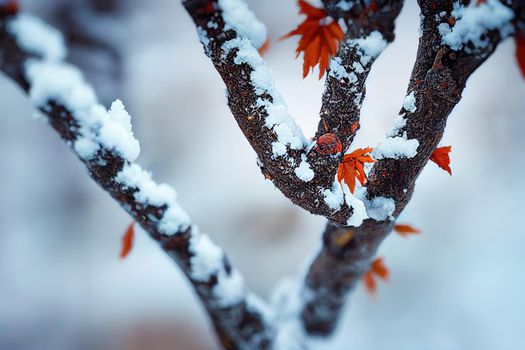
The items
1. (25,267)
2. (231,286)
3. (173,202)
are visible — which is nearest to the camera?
(173,202)

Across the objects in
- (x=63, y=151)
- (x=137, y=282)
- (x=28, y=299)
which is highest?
(x=63, y=151)

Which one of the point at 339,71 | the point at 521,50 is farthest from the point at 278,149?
the point at 521,50

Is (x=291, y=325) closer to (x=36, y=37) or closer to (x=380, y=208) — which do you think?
(x=380, y=208)

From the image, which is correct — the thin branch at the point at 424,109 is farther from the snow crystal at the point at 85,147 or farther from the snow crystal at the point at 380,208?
the snow crystal at the point at 85,147

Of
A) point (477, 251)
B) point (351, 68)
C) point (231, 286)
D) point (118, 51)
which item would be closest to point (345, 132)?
point (351, 68)

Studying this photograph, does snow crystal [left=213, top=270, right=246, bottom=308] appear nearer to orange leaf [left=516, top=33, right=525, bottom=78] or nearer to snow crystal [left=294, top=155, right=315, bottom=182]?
snow crystal [left=294, top=155, right=315, bottom=182]

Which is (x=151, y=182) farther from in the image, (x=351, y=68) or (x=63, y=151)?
(x=63, y=151)
